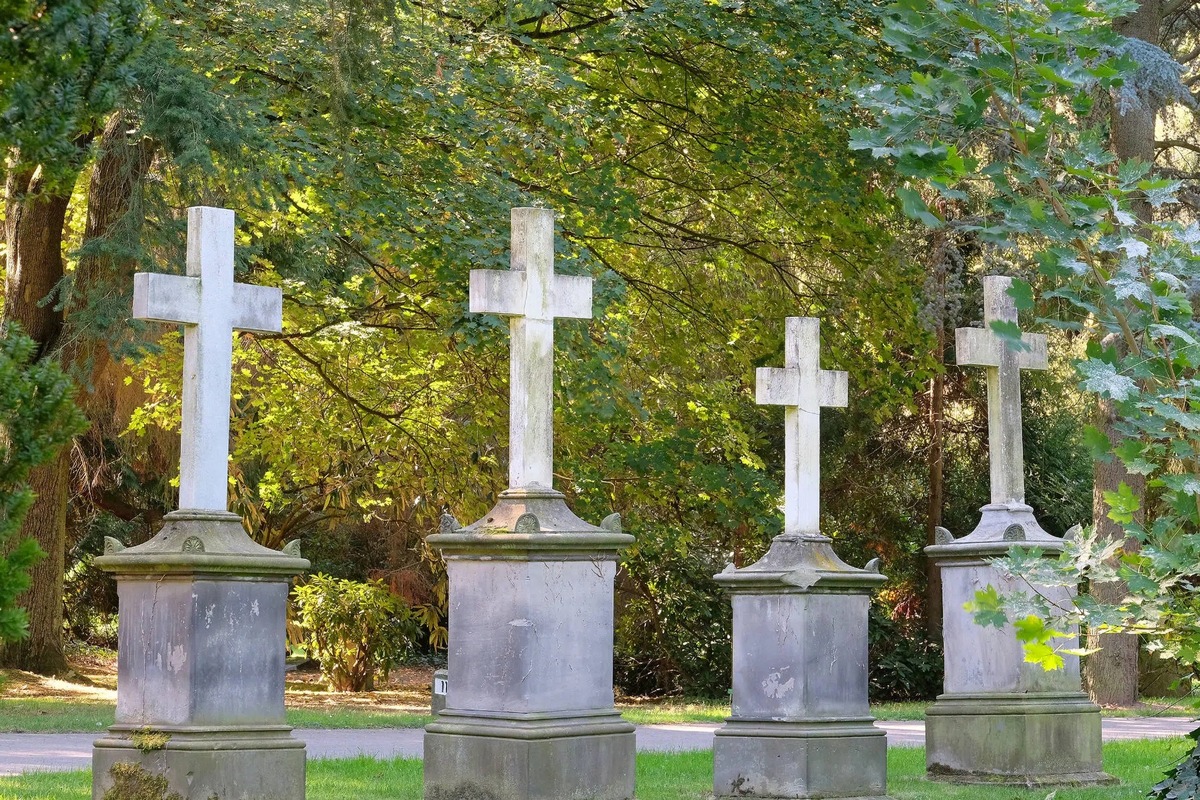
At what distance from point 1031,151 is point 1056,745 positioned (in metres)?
6.65

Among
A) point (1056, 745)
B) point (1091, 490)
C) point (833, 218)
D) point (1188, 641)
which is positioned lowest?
point (1056, 745)

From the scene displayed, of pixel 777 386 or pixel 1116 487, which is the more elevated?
pixel 777 386

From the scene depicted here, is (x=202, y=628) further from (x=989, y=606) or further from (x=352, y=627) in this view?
(x=352, y=627)

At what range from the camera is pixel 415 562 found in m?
23.4

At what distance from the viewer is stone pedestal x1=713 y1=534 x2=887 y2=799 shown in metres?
9.50

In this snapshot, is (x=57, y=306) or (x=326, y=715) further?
(x=326, y=715)

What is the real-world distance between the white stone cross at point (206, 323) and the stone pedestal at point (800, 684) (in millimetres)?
3437

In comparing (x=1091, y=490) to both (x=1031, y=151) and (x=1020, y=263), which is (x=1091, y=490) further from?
(x=1031, y=151)

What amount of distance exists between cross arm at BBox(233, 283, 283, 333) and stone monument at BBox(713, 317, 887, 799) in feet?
11.1

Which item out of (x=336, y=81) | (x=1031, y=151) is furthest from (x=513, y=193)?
(x=1031, y=151)

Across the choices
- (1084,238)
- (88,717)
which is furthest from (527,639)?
(88,717)

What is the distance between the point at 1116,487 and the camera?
17859mm

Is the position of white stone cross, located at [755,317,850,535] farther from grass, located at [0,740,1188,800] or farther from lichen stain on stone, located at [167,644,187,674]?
lichen stain on stone, located at [167,644,187,674]

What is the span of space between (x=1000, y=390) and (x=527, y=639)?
463 centimetres
